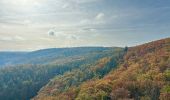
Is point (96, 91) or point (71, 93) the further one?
point (71, 93)

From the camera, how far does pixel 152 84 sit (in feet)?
523

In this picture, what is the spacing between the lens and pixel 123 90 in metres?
153

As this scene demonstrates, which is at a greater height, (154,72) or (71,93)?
(154,72)

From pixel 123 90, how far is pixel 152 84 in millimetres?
17006

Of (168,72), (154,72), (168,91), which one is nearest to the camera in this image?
(168,91)

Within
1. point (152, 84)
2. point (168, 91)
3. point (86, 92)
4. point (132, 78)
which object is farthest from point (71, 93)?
point (168, 91)

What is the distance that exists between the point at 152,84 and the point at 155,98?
17.6 m

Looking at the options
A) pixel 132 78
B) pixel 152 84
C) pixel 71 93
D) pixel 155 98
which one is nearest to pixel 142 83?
pixel 152 84

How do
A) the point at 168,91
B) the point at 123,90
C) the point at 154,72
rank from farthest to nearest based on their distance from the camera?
the point at 154,72
the point at 123,90
the point at 168,91

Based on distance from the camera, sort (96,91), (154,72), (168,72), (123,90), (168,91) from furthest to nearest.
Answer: (154,72) < (168,72) < (96,91) < (123,90) < (168,91)

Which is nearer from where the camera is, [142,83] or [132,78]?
[142,83]

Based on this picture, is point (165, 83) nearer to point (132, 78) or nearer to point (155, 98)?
point (155, 98)

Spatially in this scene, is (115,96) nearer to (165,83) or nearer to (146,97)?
(146,97)

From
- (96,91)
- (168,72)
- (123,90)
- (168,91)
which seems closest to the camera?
(168,91)
